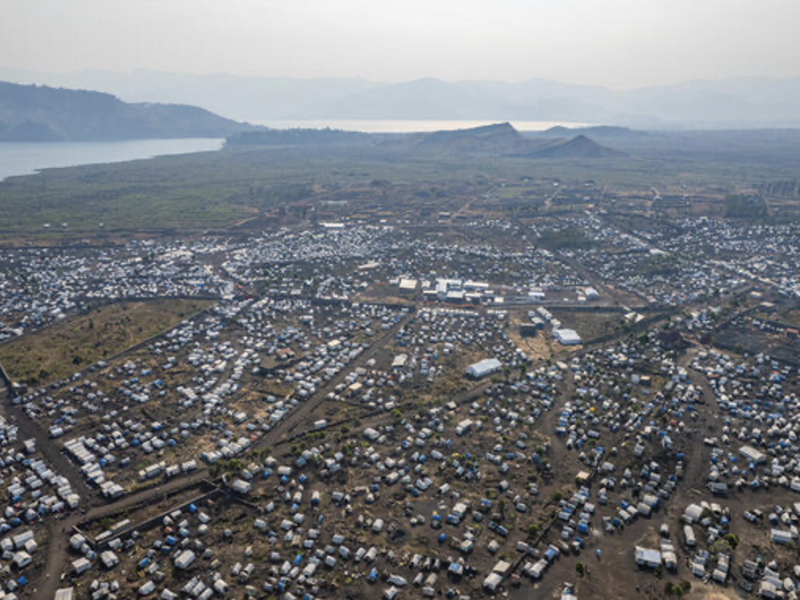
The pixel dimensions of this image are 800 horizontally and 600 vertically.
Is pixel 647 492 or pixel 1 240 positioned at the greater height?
pixel 1 240

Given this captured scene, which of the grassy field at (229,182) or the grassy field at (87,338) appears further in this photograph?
the grassy field at (229,182)

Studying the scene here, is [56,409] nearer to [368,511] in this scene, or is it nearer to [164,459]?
[164,459]

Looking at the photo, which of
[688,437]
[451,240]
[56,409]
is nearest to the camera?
[688,437]

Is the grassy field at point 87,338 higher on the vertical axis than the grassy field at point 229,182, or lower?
lower

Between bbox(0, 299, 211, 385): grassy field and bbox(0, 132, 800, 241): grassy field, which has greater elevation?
bbox(0, 132, 800, 241): grassy field

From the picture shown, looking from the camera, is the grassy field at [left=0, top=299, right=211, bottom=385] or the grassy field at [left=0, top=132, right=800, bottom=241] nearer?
the grassy field at [left=0, top=299, right=211, bottom=385]

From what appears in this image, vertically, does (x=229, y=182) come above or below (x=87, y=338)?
above

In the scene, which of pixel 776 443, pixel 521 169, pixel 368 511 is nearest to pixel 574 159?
pixel 521 169

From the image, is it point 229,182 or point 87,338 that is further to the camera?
point 229,182
